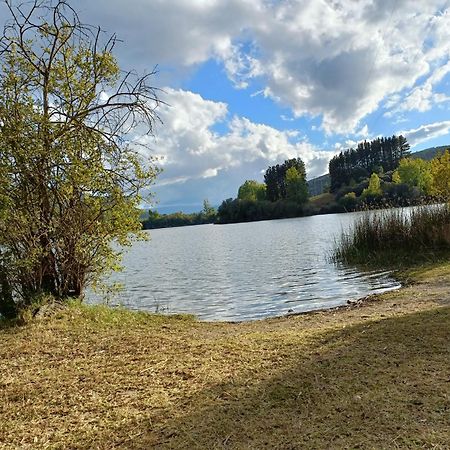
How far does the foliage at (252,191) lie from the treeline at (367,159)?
20.8 meters

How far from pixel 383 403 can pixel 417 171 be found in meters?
91.4

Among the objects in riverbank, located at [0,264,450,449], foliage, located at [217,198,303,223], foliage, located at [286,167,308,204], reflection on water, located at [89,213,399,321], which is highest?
foliage, located at [286,167,308,204]

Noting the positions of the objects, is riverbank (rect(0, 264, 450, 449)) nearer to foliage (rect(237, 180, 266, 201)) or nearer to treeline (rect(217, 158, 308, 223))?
treeline (rect(217, 158, 308, 223))

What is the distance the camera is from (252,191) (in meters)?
128

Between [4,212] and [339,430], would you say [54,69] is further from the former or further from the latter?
[339,430]

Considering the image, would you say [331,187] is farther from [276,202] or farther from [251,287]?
[251,287]

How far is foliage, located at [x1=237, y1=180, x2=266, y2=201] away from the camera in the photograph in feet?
408

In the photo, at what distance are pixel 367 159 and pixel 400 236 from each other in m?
124

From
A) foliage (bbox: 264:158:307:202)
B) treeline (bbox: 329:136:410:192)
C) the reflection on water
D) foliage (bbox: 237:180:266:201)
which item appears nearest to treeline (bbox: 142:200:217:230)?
foliage (bbox: 237:180:266:201)

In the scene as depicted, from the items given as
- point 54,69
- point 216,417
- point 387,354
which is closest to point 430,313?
point 387,354

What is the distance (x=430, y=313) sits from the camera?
6707 mm

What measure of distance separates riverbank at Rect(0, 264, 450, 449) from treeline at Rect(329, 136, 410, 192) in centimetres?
12171

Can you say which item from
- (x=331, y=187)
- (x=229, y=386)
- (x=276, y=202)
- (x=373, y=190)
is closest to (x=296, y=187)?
(x=276, y=202)

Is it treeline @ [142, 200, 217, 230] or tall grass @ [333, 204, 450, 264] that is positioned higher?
treeline @ [142, 200, 217, 230]
